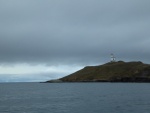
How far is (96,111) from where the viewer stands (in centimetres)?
7500

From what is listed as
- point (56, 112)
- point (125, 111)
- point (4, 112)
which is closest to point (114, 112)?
point (125, 111)

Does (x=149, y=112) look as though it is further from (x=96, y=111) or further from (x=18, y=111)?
(x=18, y=111)

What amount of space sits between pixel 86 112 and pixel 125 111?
878 cm

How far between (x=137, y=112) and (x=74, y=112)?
14178mm

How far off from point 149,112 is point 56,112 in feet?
69.0

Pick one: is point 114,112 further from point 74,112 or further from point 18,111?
point 18,111

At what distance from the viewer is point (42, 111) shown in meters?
77.4

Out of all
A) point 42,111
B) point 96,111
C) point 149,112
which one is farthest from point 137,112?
point 42,111

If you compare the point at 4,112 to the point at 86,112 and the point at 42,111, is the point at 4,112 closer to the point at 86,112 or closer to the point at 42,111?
the point at 42,111

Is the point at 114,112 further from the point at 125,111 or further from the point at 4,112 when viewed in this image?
the point at 4,112

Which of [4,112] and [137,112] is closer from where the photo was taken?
[137,112]

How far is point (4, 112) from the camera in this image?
251 ft

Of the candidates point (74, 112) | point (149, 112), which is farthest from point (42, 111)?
point (149, 112)

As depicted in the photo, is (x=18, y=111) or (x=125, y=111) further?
(x=18, y=111)
